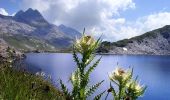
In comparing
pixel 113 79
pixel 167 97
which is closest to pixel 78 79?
pixel 113 79

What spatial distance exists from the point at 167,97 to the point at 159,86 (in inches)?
674

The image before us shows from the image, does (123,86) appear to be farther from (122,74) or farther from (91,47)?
(91,47)

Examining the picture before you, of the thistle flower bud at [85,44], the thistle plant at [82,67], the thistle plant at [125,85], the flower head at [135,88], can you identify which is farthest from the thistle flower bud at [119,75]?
the thistle flower bud at [85,44]

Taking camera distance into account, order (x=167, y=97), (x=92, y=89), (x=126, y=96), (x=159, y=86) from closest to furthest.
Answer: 1. (x=126, y=96)
2. (x=92, y=89)
3. (x=167, y=97)
4. (x=159, y=86)

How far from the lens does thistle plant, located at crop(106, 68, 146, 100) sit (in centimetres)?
472

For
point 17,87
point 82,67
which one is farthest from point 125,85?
point 17,87

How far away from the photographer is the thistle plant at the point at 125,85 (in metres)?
4.72

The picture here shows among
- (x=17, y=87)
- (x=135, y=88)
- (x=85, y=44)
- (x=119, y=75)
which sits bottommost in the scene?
(x=17, y=87)

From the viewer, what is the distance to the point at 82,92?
4.89 metres

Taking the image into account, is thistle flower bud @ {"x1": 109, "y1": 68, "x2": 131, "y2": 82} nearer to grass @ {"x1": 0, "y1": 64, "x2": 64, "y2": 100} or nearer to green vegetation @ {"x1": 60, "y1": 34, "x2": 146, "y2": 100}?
green vegetation @ {"x1": 60, "y1": 34, "x2": 146, "y2": 100}

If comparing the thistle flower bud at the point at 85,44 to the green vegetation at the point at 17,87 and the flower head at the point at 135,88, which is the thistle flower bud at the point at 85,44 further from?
the green vegetation at the point at 17,87

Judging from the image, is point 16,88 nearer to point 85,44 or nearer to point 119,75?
point 85,44

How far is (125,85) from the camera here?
481cm

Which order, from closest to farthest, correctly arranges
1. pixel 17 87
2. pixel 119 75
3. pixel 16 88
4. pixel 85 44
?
pixel 119 75
pixel 85 44
pixel 16 88
pixel 17 87
